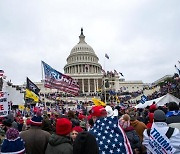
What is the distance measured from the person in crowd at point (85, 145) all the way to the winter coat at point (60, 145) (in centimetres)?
56

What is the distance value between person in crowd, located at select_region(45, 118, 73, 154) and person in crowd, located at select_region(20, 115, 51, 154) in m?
0.79

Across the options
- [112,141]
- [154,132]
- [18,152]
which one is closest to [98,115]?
[112,141]

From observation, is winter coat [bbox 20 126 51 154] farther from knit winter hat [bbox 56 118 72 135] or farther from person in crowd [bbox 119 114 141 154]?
person in crowd [bbox 119 114 141 154]

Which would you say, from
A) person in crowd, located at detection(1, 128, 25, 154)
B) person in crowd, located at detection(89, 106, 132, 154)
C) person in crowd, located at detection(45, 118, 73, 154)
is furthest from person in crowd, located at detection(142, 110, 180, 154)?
person in crowd, located at detection(1, 128, 25, 154)

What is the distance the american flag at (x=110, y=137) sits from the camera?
15.4 ft

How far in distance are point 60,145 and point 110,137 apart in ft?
2.38

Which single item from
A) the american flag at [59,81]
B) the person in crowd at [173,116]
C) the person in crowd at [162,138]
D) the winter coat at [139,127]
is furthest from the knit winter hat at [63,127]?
the american flag at [59,81]

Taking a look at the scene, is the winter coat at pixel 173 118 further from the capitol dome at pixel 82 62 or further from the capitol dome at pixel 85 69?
the capitol dome at pixel 82 62

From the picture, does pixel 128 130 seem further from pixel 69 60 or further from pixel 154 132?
pixel 69 60

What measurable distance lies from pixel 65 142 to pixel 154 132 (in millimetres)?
1413

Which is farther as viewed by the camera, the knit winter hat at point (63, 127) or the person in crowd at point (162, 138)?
the person in crowd at point (162, 138)

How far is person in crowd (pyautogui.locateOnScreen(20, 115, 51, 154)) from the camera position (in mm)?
5496

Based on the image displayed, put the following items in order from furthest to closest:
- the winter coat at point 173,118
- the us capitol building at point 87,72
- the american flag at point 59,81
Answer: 1. the us capitol building at point 87,72
2. the american flag at point 59,81
3. the winter coat at point 173,118

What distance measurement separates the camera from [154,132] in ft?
16.8
